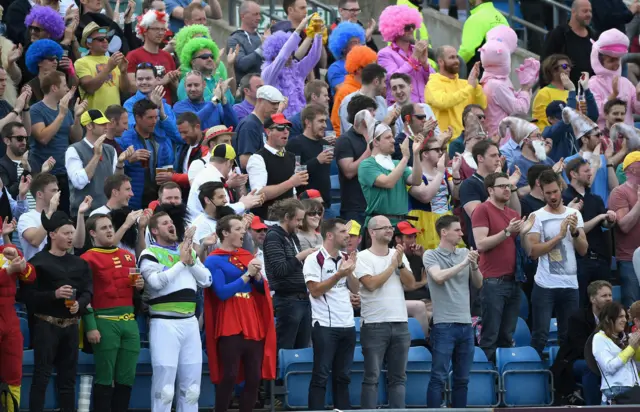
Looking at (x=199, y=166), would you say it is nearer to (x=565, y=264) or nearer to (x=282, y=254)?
(x=282, y=254)

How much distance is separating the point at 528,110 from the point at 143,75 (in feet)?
16.1

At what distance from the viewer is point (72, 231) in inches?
471

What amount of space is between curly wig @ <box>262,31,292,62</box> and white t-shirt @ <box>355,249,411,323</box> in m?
4.47

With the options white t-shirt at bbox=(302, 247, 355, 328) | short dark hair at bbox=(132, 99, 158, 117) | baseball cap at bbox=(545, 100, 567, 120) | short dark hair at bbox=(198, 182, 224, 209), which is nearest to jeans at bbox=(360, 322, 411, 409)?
white t-shirt at bbox=(302, 247, 355, 328)

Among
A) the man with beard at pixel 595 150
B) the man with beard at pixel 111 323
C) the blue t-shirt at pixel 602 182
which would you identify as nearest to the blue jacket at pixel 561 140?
the man with beard at pixel 595 150

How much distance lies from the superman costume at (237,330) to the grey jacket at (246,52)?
4.99m

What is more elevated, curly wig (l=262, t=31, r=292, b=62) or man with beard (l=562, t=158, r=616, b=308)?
curly wig (l=262, t=31, r=292, b=62)

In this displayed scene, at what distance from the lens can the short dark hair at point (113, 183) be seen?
12.9 m

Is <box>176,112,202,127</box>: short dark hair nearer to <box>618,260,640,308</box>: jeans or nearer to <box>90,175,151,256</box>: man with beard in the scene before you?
<box>90,175,151,256</box>: man with beard

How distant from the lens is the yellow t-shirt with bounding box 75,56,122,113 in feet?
50.7

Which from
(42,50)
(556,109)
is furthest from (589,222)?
(42,50)

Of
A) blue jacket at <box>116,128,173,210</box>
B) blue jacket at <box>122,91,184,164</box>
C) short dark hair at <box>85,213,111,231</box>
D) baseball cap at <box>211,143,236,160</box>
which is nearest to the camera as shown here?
short dark hair at <box>85,213,111,231</box>

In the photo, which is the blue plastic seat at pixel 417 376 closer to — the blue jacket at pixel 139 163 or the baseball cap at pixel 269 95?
the blue jacket at pixel 139 163

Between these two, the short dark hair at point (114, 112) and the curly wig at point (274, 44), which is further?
the curly wig at point (274, 44)
